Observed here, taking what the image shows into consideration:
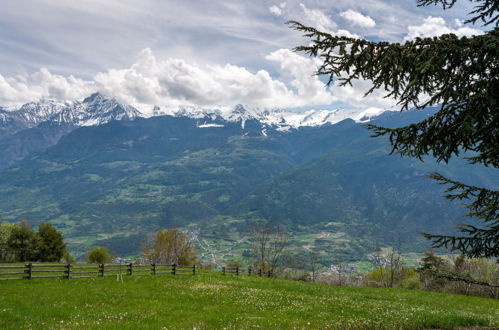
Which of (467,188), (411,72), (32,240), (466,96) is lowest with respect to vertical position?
(32,240)

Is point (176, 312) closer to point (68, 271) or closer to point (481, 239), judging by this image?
point (481, 239)

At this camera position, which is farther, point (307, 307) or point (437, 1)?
point (307, 307)

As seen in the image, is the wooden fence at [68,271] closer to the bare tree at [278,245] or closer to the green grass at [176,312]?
the green grass at [176,312]

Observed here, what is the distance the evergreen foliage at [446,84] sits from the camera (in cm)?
789

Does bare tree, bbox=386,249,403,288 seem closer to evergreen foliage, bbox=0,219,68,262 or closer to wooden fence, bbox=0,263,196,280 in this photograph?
wooden fence, bbox=0,263,196,280

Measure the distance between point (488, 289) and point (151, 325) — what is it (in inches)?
2099

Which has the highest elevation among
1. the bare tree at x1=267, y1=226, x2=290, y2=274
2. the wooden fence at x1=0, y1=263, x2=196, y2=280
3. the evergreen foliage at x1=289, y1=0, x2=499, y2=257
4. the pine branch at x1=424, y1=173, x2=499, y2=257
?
the evergreen foliage at x1=289, y1=0, x2=499, y2=257

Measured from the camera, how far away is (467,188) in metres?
11.5

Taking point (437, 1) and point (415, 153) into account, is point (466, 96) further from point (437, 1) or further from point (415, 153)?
point (437, 1)

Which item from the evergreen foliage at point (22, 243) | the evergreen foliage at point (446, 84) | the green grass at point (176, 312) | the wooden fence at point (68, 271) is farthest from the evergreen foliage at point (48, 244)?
the evergreen foliage at point (446, 84)

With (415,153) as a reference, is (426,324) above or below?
below

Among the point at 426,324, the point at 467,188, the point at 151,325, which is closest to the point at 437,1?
the point at 467,188

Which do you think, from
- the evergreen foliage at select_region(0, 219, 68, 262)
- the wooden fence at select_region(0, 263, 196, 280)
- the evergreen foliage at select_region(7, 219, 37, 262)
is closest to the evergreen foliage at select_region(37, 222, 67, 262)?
the evergreen foliage at select_region(0, 219, 68, 262)

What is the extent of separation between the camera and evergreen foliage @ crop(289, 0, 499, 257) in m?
7.89
